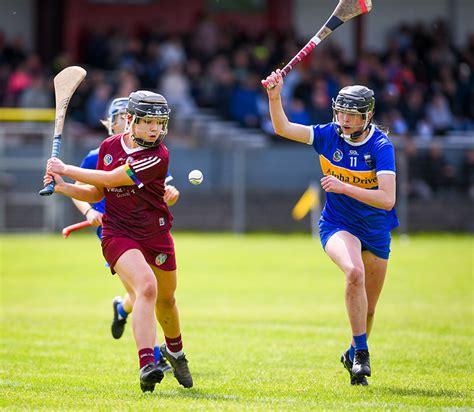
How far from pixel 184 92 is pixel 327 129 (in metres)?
16.8

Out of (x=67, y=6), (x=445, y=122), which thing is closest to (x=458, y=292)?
(x=445, y=122)

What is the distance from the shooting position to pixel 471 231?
958 inches

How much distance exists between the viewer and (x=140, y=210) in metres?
7.64

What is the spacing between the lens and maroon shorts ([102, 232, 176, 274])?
7512 mm

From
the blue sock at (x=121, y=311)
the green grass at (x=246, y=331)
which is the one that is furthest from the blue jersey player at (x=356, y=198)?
the blue sock at (x=121, y=311)

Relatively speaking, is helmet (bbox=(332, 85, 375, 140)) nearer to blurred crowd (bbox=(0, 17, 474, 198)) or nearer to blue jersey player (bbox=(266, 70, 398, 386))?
blue jersey player (bbox=(266, 70, 398, 386))

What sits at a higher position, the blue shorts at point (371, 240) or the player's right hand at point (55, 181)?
the player's right hand at point (55, 181)

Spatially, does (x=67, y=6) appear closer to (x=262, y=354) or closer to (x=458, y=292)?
(x=458, y=292)

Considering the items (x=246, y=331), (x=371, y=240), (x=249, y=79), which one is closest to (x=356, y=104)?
(x=371, y=240)

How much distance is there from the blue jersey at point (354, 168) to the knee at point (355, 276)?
50 centimetres

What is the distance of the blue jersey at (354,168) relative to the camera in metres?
8.13

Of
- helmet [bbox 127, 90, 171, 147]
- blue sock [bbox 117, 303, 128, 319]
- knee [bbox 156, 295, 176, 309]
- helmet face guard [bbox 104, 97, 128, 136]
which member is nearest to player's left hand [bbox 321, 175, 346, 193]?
helmet [bbox 127, 90, 171, 147]

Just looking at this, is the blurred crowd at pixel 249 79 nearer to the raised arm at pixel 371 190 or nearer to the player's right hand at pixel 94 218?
the player's right hand at pixel 94 218

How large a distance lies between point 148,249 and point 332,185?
1.41 m
